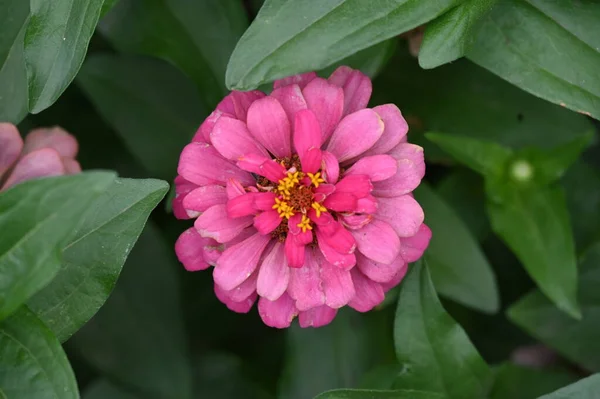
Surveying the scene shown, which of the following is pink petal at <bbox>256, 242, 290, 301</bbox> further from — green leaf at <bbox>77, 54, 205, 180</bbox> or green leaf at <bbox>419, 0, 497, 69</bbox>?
green leaf at <bbox>77, 54, 205, 180</bbox>

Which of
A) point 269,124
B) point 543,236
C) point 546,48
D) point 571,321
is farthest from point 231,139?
point 571,321

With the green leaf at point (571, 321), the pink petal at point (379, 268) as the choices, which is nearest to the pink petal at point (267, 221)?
the pink petal at point (379, 268)

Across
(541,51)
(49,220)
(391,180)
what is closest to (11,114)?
(49,220)

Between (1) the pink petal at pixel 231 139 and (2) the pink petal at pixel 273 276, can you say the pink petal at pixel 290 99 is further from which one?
(2) the pink petal at pixel 273 276

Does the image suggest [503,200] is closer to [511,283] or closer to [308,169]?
[511,283]

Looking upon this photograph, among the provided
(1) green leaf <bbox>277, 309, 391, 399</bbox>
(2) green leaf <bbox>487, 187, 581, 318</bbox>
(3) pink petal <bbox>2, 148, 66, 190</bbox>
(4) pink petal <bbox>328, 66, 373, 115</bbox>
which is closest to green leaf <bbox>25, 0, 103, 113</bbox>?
(3) pink petal <bbox>2, 148, 66, 190</bbox>

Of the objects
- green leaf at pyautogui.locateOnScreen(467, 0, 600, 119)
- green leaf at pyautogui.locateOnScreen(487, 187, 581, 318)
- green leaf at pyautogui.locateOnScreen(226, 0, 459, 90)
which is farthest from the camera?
green leaf at pyautogui.locateOnScreen(487, 187, 581, 318)
